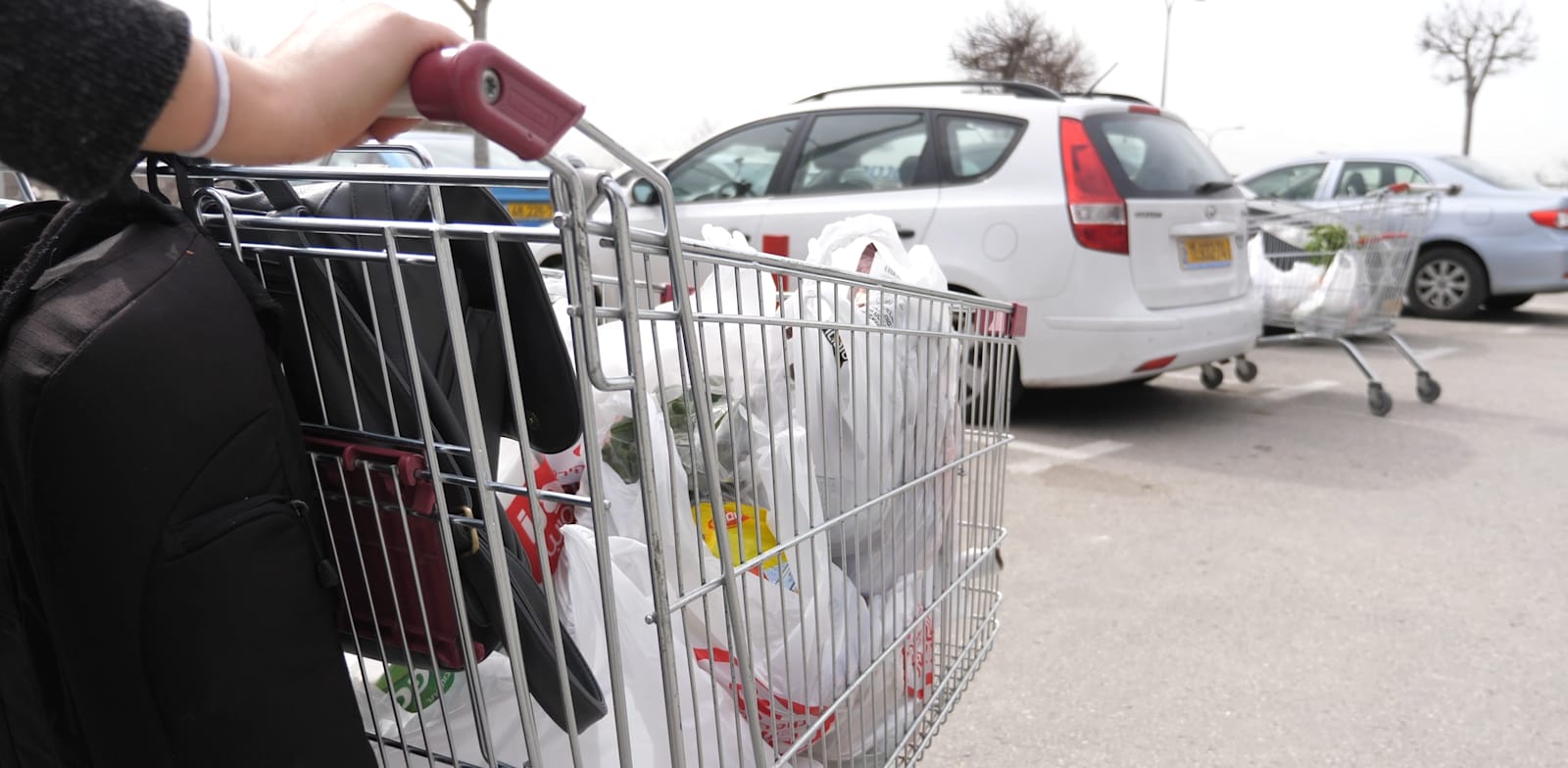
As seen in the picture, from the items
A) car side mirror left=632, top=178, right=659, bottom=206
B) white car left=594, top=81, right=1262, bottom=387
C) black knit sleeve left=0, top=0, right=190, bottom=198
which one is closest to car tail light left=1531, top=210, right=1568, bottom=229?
white car left=594, top=81, right=1262, bottom=387

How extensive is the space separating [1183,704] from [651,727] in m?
1.62

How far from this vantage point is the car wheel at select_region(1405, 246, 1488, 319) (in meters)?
9.29

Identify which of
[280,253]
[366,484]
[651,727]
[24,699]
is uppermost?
[280,253]

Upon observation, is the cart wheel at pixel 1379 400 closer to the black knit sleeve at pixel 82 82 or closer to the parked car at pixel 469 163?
the parked car at pixel 469 163

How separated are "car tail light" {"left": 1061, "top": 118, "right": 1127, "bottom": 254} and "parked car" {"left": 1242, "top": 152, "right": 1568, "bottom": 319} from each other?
15.7 feet

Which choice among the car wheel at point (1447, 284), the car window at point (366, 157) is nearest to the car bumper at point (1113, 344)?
the car window at point (366, 157)

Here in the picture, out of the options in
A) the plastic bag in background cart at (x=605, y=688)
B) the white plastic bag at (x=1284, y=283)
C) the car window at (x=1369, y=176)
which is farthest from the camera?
the car window at (x=1369, y=176)

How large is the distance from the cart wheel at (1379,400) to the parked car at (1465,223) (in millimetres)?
3521

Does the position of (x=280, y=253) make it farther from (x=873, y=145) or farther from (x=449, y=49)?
(x=873, y=145)

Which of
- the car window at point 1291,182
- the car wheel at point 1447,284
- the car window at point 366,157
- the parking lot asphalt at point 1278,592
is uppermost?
the car window at point 366,157

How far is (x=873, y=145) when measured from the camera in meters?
5.26

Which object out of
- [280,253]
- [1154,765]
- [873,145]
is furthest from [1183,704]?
[873,145]

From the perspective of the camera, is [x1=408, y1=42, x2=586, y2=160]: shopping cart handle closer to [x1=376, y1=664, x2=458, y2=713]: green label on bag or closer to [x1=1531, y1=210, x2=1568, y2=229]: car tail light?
[x1=376, y1=664, x2=458, y2=713]: green label on bag

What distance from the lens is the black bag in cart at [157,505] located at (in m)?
0.93
